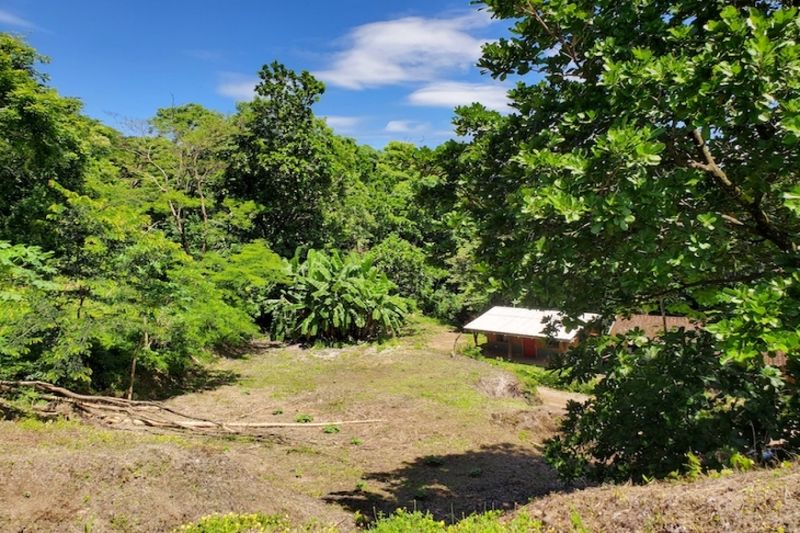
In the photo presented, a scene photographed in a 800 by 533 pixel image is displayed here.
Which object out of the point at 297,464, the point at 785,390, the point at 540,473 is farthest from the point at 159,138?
the point at 785,390

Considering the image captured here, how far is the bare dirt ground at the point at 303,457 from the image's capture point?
5.70m

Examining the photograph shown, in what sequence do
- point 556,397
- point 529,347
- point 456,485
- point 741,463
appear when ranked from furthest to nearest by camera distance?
Result: 1. point 529,347
2. point 556,397
3. point 456,485
4. point 741,463

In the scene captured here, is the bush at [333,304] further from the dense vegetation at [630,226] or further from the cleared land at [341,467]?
the dense vegetation at [630,226]

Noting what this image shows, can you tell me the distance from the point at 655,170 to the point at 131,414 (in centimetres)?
1051

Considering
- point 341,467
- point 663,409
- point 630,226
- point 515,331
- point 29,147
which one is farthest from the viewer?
point 515,331

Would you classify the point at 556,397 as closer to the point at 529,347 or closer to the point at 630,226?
the point at 529,347

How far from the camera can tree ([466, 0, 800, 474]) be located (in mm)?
3799

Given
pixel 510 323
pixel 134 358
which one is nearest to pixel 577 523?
pixel 134 358

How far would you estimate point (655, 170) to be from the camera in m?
4.89

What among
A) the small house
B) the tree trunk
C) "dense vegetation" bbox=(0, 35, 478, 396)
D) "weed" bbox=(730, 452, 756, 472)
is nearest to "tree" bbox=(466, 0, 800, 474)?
"weed" bbox=(730, 452, 756, 472)

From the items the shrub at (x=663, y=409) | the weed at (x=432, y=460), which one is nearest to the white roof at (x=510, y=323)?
the weed at (x=432, y=460)

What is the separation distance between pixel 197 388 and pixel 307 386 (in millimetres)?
3294

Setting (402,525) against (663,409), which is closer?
(402,525)

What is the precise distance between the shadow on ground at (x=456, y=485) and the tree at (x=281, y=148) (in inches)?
593
